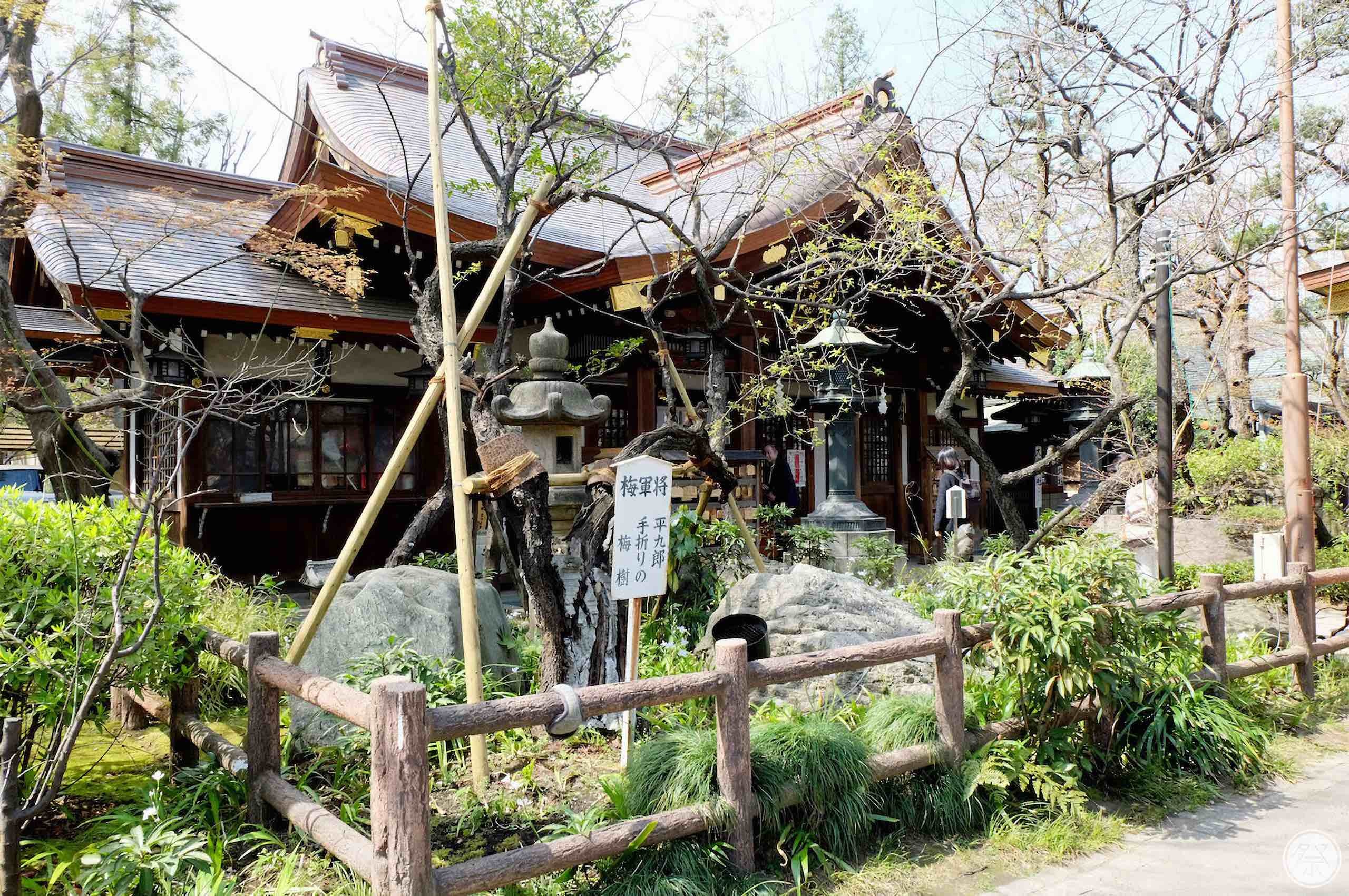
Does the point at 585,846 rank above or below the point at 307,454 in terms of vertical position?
below

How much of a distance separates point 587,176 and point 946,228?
13.9 ft

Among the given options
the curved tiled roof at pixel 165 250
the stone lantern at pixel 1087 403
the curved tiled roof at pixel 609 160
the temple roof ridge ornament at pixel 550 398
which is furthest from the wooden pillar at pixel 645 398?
the stone lantern at pixel 1087 403

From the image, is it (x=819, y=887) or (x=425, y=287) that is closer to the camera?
(x=819, y=887)

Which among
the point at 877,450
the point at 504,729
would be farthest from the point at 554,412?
the point at 877,450

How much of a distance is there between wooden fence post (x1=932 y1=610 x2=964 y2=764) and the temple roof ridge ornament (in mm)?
3313

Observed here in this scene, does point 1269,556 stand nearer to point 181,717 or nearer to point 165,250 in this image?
point 181,717

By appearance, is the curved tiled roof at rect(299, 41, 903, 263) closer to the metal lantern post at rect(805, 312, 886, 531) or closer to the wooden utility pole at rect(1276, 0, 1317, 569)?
the metal lantern post at rect(805, 312, 886, 531)

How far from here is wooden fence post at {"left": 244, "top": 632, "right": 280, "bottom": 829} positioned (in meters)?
3.77

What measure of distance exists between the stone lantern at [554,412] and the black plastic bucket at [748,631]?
1.53 metres

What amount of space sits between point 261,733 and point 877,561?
7.07m

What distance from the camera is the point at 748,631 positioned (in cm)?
574

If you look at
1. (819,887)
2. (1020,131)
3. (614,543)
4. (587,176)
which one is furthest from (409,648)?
(1020,131)

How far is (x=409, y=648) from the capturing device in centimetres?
510

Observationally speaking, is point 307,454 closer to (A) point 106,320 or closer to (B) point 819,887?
(A) point 106,320
